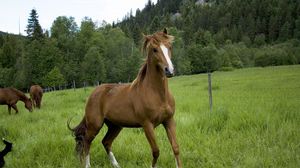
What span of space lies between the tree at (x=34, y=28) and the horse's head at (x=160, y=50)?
57225 millimetres

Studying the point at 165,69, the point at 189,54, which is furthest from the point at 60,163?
the point at 189,54

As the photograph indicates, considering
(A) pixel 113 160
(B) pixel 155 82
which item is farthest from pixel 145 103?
(A) pixel 113 160

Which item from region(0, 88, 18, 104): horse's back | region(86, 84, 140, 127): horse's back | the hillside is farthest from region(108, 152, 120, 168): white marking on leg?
the hillside

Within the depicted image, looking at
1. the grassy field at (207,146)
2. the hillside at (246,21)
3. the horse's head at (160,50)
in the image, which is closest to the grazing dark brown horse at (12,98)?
the grassy field at (207,146)

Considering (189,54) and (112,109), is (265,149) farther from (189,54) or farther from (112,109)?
(189,54)

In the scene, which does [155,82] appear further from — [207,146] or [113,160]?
[207,146]

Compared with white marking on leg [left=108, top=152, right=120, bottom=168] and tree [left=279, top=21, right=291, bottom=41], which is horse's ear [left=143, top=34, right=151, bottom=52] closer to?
white marking on leg [left=108, top=152, right=120, bottom=168]

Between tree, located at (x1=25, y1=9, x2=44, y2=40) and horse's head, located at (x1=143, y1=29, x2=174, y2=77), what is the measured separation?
2253 inches

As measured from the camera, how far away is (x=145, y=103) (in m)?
4.85

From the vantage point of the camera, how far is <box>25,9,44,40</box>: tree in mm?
58144

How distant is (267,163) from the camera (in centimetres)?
483

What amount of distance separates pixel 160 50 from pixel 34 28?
194 ft

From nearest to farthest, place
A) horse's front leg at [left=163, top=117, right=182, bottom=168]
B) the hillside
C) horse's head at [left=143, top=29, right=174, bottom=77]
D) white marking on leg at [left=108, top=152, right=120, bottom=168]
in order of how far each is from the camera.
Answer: horse's head at [left=143, top=29, right=174, bottom=77], horse's front leg at [left=163, top=117, right=182, bottom=168], white marking on leg at [left=108, top=152, right=120, bottom=168], the hillside

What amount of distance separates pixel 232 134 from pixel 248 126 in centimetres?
75
